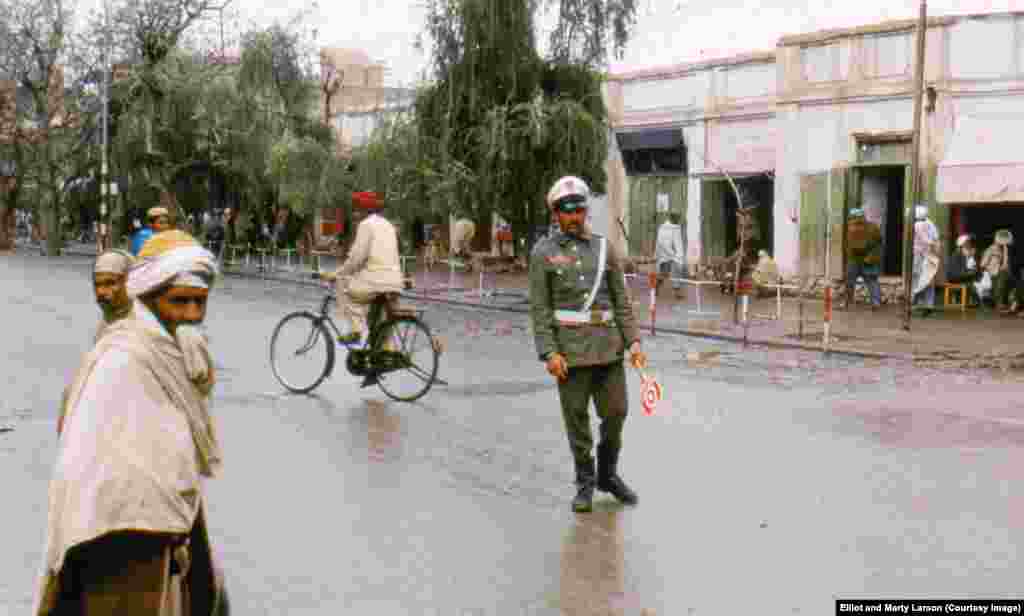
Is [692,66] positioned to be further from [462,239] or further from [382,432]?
[382,432]

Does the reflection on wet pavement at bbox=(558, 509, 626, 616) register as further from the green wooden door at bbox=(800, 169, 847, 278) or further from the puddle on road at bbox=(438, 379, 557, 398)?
the green wooden door at bbox=(800, 169, 847, 278)

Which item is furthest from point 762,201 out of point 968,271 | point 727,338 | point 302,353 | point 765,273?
point 302,353

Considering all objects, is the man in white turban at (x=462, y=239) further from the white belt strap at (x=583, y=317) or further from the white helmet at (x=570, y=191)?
the white helmet at (x=570, y=191)

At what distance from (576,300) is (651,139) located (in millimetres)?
26176

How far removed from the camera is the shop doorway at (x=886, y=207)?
2697cm

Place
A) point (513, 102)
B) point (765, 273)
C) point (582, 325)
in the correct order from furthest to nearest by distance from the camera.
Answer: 1. point (765, 273)
2. point (513, 102)
3. point (582, 325)

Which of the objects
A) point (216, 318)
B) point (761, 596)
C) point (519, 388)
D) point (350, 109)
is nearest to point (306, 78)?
point (350, 109)

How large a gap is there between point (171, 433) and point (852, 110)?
2484cm

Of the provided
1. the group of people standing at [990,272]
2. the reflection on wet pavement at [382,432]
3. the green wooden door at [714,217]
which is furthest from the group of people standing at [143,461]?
the green wooden door at [714,217]

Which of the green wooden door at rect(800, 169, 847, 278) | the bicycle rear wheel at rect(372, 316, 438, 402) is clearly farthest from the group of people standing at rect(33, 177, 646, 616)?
the green wooden door at rect(800, 169, 847, 278)

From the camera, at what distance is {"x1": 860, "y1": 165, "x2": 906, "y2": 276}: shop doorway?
2697 cm

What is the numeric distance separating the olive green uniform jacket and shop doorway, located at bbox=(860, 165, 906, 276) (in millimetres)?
20113

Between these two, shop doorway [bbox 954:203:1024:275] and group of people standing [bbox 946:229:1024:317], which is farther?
shop doorway [bbox 954:203:1024:275]

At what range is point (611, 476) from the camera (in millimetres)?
8094
